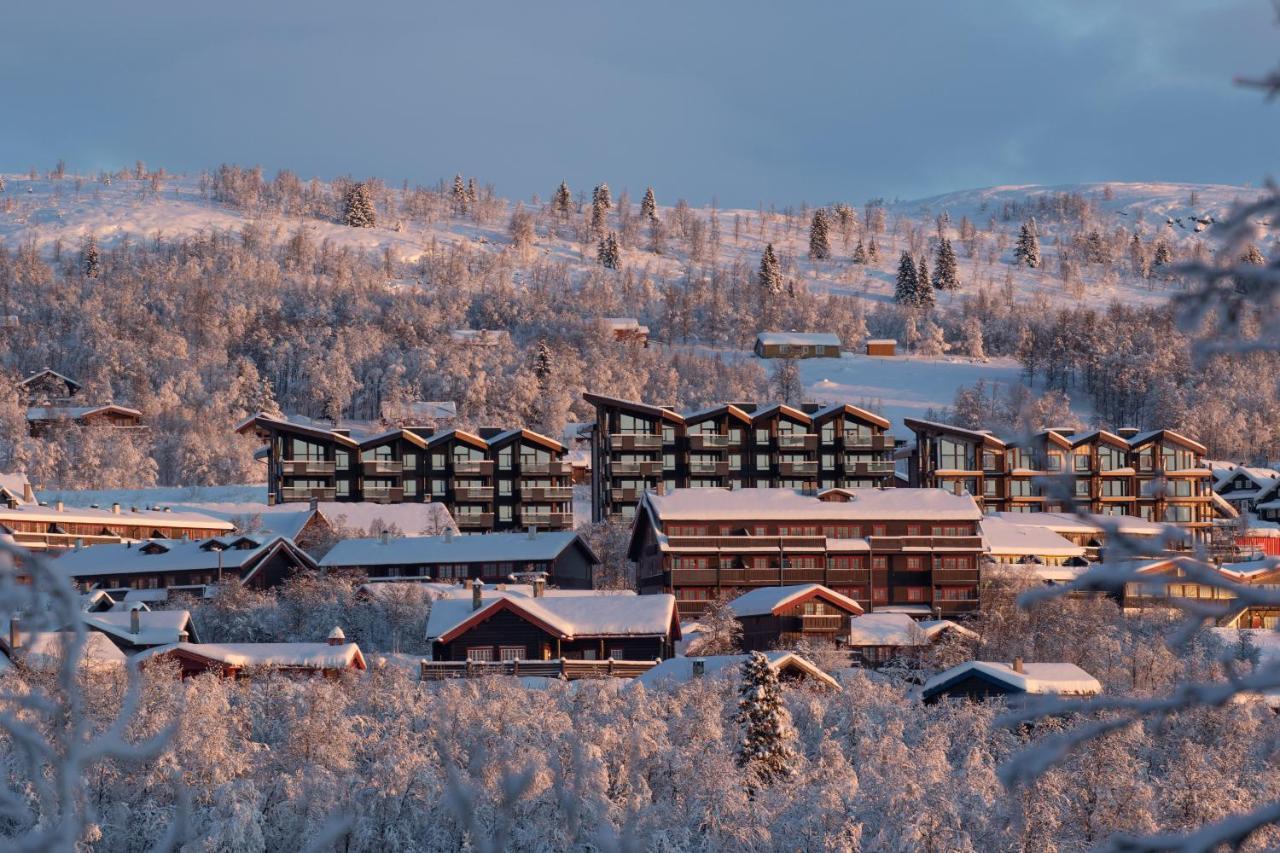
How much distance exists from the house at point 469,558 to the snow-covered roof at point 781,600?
967 cm

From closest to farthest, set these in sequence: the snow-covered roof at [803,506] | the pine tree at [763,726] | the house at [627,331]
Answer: the pine tree at [763,726]
the snow-covered roof at [803,506]
the house at [627,331]

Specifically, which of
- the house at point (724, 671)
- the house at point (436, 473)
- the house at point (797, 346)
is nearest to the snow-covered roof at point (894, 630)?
the house at point (724, 671)

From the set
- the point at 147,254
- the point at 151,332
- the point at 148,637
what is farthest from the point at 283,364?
the point at 148,637

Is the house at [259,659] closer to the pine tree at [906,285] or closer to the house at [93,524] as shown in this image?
the house at [93,524]

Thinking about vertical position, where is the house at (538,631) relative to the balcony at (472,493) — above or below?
below

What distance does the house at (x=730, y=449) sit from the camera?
8338cm

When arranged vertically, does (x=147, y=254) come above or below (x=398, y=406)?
above

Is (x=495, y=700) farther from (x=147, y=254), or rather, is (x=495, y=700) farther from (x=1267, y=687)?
(x=147, y=254)

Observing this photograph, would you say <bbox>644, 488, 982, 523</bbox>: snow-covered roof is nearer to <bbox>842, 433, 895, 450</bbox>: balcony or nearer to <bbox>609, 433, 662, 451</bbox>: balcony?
<bbox>609, 433, 662, 451</bbox>: balcony

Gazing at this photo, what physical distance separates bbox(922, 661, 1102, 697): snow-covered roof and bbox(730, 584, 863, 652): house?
649 centimetres

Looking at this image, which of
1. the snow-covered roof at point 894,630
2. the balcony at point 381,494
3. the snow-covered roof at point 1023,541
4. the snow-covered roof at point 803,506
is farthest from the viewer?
the balcony at point 381,494

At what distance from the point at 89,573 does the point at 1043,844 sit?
40790 mm

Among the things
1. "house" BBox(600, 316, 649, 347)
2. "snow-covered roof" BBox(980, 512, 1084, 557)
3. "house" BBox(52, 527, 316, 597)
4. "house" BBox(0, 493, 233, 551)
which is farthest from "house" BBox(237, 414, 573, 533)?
"house" BBox(600, 316, 649, 347)

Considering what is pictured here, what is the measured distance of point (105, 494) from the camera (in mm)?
99375
